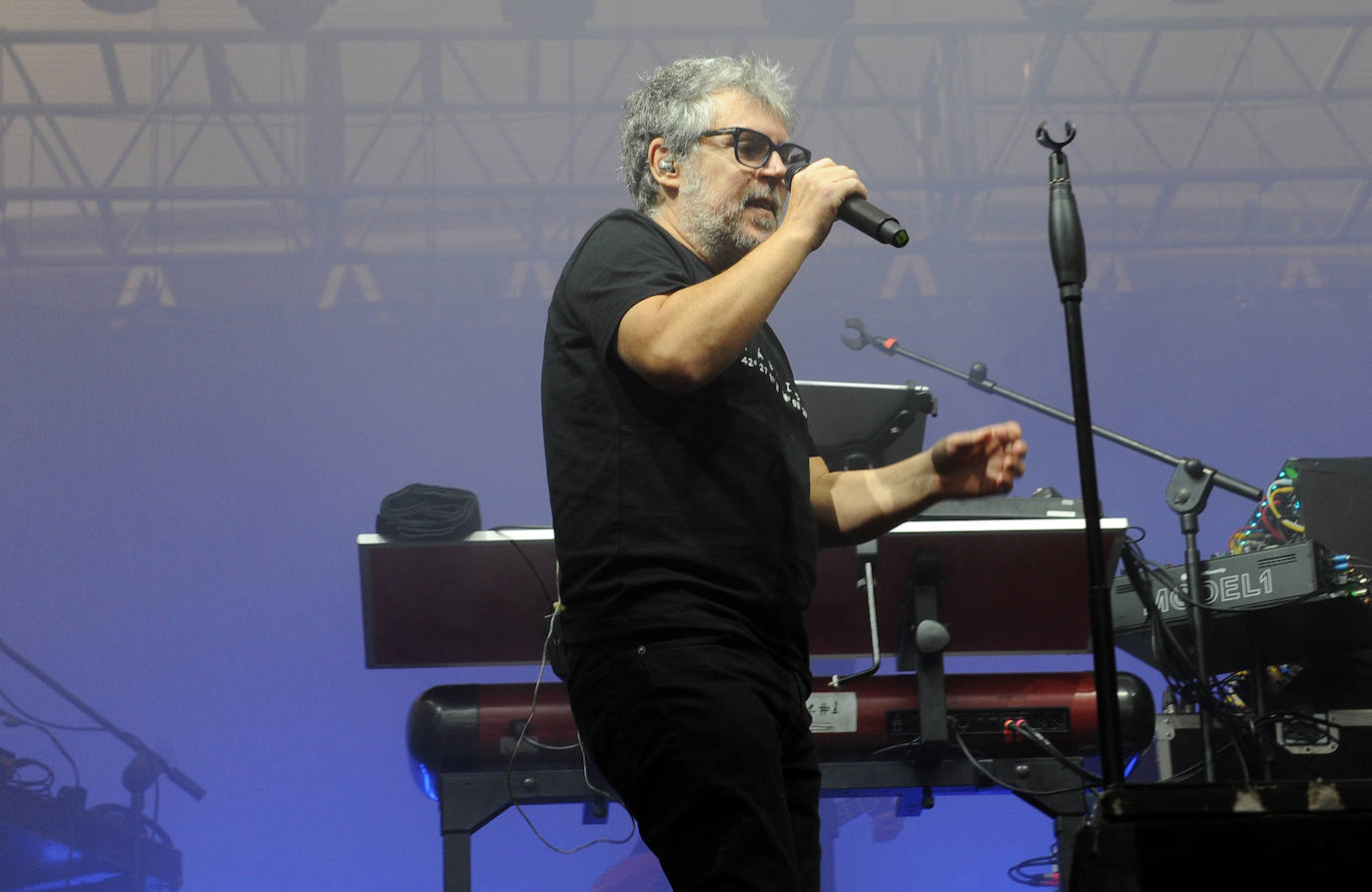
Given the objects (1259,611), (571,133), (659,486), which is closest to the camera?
(659,486)

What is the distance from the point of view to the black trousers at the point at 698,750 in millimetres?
1067

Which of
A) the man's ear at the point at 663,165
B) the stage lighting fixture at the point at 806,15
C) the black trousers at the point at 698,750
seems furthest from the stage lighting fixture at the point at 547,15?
the black trousers at the point at 698,750

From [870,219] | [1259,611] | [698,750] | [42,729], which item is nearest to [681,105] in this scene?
[870,219]

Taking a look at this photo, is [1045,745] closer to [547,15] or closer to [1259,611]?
[1259,611]

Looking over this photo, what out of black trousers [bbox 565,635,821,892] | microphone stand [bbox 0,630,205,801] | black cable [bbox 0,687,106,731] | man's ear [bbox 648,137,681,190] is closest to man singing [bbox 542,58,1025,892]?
black trousers [bbox 565,635,821,892]

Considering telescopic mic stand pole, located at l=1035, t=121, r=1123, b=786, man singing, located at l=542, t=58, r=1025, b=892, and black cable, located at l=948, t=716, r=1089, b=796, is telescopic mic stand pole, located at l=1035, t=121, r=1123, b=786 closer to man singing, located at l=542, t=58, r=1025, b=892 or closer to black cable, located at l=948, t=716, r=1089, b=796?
man singing, located at l=542, t=58, r=1025, b=892

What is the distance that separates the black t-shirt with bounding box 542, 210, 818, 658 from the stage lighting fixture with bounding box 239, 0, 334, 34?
321cm

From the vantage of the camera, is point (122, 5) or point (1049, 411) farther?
point (122, 5)

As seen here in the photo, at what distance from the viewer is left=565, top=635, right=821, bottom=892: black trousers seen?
107 centimetres

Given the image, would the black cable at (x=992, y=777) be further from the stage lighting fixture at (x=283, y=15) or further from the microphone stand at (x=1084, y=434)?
the stage lighting fixture at (x=283, y=15)

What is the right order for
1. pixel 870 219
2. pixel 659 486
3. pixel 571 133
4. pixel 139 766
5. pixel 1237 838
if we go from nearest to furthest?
pixel 1237 838, pixel 659 486, pixel 870 219, pixel 139 766, pixel 571 133

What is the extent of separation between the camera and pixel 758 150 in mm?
1500

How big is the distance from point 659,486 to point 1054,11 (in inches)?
150

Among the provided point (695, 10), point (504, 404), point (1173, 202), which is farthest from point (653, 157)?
point (1173, 202)
